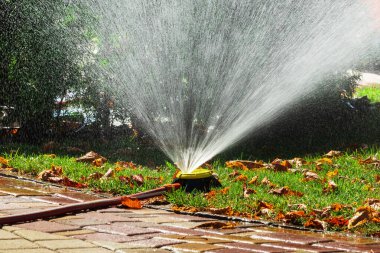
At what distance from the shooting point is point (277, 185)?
16.0ft

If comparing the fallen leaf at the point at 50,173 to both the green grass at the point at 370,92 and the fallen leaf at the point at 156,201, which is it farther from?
the green grass at the point at 370,92

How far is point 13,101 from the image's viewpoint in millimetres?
8375

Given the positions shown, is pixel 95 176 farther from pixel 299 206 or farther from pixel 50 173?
pixel 299 206

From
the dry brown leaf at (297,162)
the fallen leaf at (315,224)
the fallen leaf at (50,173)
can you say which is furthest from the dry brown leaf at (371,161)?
the fallen leaf at (50,173)

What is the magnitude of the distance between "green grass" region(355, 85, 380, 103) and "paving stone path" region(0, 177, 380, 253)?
8.24 metres

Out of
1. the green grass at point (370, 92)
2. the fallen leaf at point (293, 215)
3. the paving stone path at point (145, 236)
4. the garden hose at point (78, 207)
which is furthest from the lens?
the green grass at point (370, 92)

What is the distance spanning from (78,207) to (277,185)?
5.31 ft

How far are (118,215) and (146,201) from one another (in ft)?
1.81

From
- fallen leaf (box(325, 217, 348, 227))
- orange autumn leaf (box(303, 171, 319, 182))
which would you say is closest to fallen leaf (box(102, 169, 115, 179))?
orange autumn leaf (box(303, 171, 319, 182))

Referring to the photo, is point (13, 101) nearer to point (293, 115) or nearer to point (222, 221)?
point (293, 115)

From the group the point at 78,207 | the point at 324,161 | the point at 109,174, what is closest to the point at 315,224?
the point at 78,207

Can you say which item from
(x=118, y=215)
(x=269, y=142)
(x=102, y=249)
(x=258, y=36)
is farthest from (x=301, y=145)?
(x=102, y=249)

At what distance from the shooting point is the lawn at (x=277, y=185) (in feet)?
12.9

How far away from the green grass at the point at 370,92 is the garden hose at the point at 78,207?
767cm
